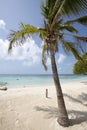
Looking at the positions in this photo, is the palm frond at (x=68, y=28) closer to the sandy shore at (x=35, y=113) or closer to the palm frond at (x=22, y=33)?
the palm frond at (x=22, y=33)

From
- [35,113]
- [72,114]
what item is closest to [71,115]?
[72,114]

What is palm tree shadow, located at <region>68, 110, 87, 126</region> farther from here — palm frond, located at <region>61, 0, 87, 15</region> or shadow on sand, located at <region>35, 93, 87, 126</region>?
palm frond, located at <region>61, 0, 87, 15</region>

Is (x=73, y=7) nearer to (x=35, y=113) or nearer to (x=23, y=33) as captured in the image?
(x=23, y=33)

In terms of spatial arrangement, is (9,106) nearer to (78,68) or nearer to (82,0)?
(82,0)

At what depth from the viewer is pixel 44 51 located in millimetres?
10453

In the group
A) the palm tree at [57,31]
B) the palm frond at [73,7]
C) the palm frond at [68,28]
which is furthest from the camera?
the palm frond at [68,28]

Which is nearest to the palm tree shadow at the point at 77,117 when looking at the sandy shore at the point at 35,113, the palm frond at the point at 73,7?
the sandy shore at the point at 35,113

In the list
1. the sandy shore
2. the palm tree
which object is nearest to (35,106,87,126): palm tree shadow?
the sandy shore

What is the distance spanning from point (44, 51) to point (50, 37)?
171 centimetres

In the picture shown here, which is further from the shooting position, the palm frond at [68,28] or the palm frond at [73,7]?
the palm frond at [68,28]

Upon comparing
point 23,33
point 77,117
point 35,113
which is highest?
point 23,33

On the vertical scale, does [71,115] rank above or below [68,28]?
below

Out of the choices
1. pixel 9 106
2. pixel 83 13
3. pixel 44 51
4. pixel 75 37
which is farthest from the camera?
pixel 9 106

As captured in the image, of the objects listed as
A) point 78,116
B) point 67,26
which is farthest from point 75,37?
point 78,116
